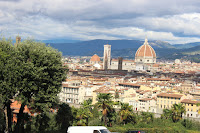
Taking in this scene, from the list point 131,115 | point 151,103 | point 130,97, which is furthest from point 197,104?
Result: point 131,115

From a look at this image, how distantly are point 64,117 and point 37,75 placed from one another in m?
10.4

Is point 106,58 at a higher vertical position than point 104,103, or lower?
higher

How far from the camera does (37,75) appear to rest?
18266 millimetres

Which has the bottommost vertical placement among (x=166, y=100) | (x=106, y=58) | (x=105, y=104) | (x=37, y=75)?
(x=166, y=100)

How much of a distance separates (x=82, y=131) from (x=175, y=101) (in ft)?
127

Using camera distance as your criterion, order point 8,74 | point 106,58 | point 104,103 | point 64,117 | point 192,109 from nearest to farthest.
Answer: point 8,74 → point 64,117 → point 104,103 → point 192,109 → point 106,58

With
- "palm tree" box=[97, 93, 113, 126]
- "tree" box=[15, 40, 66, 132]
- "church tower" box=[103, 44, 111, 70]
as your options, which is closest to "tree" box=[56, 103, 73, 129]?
"palm tree" box=[97, 93, 113, 126]

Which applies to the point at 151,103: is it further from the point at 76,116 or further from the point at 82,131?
the point at 82,131

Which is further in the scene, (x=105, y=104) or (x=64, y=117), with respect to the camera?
(x=105, y=104)

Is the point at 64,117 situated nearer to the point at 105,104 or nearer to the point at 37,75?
the point at 105,104

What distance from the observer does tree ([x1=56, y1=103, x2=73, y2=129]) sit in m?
27.0

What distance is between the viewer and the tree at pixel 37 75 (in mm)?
18578

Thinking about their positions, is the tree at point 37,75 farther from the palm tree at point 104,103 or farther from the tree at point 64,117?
the palm tree at point 104,103

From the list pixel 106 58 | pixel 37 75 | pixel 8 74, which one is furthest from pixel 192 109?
pixel 106 58
